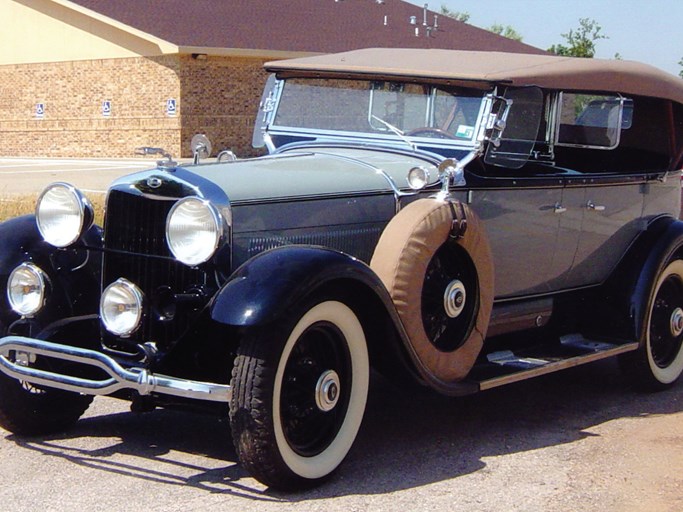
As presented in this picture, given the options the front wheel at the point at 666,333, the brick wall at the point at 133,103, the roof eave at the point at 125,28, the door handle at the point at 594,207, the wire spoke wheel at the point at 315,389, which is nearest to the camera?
the wire spoke wheel at the point at 315,389

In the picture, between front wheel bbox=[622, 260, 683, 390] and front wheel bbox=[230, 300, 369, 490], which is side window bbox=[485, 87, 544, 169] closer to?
front wheel bbox=[622, 260, 683, 390]

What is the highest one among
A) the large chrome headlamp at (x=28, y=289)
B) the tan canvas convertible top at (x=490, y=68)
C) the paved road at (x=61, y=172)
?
the tan canvas convertible top at (x=490, y=68)

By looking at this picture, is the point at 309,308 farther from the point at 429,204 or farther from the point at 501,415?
the point at 501,415

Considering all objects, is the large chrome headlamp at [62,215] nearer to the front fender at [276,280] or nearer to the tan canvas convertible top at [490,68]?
the front fender at [276,280]

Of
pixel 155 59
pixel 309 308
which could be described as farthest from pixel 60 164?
pixel 309 308

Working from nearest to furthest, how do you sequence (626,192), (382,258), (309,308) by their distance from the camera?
(309,308) < (382,258) < (626,192)

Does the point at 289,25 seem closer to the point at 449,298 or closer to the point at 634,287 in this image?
the point at 634,287

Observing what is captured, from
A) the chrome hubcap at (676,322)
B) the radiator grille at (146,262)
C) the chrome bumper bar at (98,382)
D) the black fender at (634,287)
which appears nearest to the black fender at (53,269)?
the radiator grille at (146,262)

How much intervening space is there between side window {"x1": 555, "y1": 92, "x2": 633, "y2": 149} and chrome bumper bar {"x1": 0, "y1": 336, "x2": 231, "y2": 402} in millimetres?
3489

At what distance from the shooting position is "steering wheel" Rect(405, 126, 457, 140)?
17.7 ft

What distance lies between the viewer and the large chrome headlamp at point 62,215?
15.2ft

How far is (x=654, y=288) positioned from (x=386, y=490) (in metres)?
2.56

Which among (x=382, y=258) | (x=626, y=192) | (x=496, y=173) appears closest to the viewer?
(x=382, y=258)

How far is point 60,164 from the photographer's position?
83.5 ft
